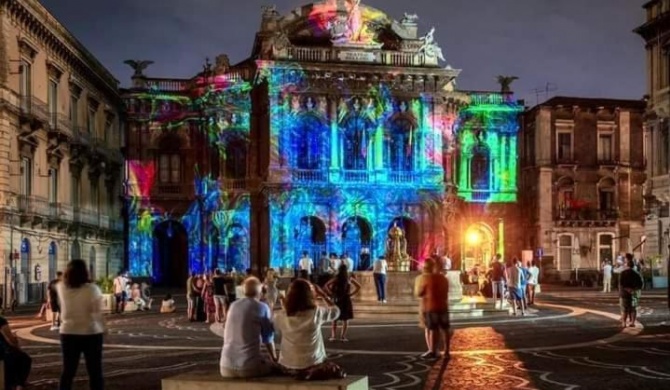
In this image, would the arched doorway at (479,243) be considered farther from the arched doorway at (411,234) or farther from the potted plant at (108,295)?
the potted plant at (108,295)

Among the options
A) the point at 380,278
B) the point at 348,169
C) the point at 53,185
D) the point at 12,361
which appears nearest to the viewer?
the point at 12,361

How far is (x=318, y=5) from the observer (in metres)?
57.4

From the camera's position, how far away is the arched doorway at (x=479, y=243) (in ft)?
204

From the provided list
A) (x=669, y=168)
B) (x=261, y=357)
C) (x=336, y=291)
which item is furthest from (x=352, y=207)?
(x=261, y=357)

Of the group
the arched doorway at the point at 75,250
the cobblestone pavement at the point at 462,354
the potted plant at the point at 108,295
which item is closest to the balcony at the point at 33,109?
the arched doorway at the point at 75,250

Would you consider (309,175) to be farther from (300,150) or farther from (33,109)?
(33,109)

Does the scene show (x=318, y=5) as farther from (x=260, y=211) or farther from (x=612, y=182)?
(x=612, y=182)

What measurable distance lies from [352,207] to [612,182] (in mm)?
19363

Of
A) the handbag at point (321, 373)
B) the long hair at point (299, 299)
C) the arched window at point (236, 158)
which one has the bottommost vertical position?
the handbag at point (321, 373)

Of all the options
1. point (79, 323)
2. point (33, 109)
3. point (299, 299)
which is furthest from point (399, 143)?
point (299, 299)

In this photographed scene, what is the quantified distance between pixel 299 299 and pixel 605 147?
179 feet

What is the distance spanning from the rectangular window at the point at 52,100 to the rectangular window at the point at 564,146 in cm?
3164

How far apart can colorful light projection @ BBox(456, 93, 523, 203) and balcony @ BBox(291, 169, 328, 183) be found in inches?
517

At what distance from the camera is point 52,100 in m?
46.4
